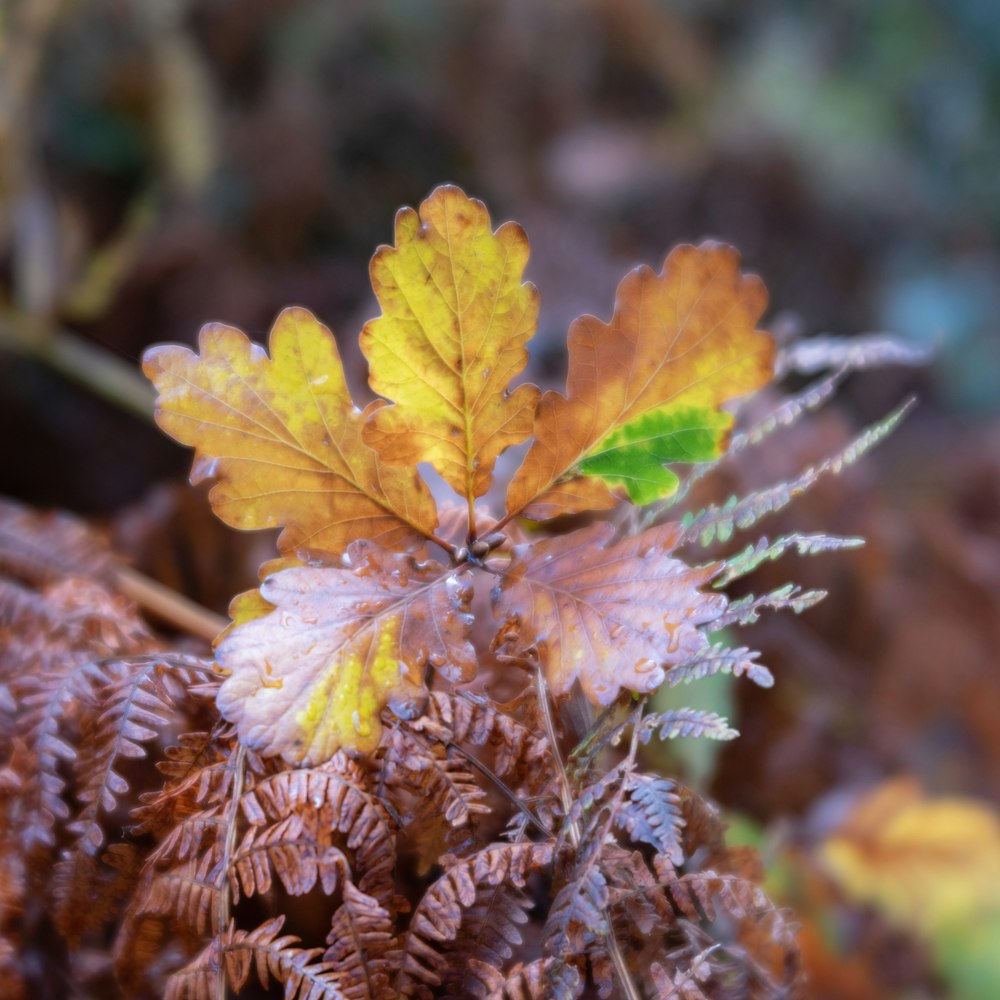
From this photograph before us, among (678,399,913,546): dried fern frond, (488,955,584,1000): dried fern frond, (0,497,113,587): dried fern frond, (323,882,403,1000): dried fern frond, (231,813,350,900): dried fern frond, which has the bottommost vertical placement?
(488,955,584,1000): dried fern frond

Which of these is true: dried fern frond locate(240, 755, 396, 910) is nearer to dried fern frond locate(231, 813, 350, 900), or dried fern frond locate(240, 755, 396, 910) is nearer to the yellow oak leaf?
dried fern frond locate(231, 813, 350, 900)

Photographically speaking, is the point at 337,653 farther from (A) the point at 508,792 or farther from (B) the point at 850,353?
(B) the point at 850,353

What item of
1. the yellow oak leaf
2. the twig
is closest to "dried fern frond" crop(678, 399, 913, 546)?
the yellow oak leaf

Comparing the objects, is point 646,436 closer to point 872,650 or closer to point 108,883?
point 108,883

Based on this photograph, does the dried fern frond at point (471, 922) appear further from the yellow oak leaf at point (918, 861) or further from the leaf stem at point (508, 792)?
the yellow oak leaf at point (918, 861)

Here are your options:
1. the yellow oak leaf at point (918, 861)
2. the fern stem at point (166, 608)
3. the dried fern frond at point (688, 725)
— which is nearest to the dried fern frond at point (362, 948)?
the dried fern frond at point (688, 725)

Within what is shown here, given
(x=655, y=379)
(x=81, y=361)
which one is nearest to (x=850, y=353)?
(x=655, y=379)
